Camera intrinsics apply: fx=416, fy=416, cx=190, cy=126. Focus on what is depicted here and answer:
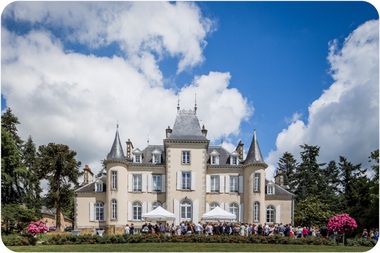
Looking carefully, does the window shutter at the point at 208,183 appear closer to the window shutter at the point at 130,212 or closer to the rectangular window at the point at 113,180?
the window shutter at the point at 130,212

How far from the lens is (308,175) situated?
4803 centimetres

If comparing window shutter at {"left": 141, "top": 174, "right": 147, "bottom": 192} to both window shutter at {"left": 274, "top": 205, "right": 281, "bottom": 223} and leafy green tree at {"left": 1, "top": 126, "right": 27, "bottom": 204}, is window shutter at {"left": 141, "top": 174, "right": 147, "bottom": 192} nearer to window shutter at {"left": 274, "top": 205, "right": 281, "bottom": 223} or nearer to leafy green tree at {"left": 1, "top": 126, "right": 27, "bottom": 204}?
leafy green tree at {"left": 1, "top": 126, "right": 27, "bottom": 204}

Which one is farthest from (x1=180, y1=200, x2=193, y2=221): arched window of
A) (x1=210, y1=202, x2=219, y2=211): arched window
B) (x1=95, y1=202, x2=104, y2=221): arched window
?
(x1=95, y1=202, x2=104, y2=221): arched window

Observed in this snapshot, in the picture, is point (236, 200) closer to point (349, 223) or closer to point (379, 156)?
point (379, 156)

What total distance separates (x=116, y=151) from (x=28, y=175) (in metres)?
7.09

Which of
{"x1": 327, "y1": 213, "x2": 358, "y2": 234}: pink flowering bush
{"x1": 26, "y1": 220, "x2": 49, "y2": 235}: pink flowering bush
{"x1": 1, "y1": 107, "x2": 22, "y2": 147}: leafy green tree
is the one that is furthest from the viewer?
{"x1": 1, "y1": 107, "x2": 22, "y2": 147}: leafy green tree

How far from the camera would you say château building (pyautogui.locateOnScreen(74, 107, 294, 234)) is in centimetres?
3153

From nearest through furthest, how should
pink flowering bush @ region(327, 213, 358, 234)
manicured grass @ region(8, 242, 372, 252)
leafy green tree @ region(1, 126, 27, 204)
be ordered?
manicured grass @ region(8, 242, 372, 252)
pink flowering bush @ region(327, 213, 358, 234)
leafy green tree @ region(1, 126, 27, 204)

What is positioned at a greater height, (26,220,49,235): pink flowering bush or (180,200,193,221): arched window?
(26,220,49,235): pink flowering bush

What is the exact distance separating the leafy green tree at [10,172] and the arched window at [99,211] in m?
7.22

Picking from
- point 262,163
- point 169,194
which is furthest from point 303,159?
point 169,194

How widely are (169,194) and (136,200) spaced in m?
2.63

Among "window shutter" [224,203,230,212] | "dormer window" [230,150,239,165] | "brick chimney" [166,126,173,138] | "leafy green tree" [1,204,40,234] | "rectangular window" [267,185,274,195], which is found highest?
"brick chimney" [166,126,173,138]

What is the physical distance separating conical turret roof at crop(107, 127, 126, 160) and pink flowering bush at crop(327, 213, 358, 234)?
1753cm
